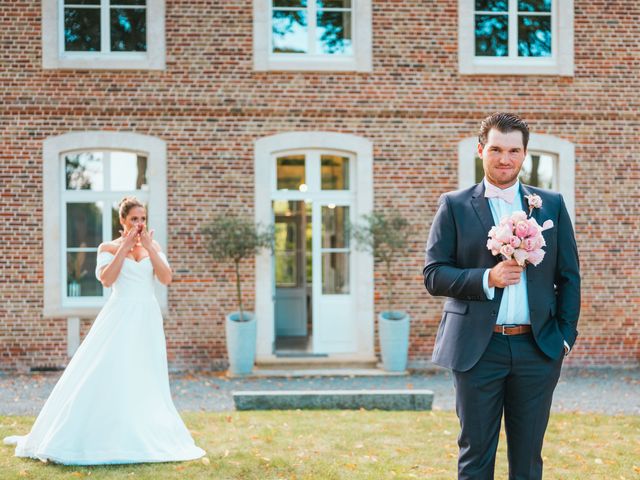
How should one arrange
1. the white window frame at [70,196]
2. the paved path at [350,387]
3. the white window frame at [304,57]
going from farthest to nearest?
the white window frame at [304,57]
the white window frame at [70,196]
the paved path at [350,387]

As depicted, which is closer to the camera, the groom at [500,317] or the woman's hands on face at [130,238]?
the groom at [500,317]

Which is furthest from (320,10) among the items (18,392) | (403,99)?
(18,392)

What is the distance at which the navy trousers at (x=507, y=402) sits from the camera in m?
3.16

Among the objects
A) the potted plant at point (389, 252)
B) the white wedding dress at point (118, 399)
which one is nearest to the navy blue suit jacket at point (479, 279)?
the white wedding dress at point (118, 399)

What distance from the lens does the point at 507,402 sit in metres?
3.26

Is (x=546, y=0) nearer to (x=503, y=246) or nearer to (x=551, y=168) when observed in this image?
(x=551, y=168)

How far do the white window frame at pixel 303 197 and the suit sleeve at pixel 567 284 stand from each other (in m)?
6.79

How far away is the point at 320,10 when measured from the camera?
10.3m

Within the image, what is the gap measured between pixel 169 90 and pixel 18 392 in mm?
4312

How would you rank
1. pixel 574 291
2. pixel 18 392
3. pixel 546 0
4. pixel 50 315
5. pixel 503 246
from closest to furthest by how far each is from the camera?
pixel 503 246 → pixel 574 291 → pixel 18 392 → pixel 50 315 → pixel 546 0

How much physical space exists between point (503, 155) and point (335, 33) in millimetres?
7644

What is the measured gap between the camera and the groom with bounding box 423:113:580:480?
316 centimetres

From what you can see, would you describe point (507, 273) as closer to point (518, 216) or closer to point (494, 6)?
point (518, 216)

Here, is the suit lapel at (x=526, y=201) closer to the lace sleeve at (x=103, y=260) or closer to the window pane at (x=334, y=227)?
the lace sleeve at (x=103, y=260)
